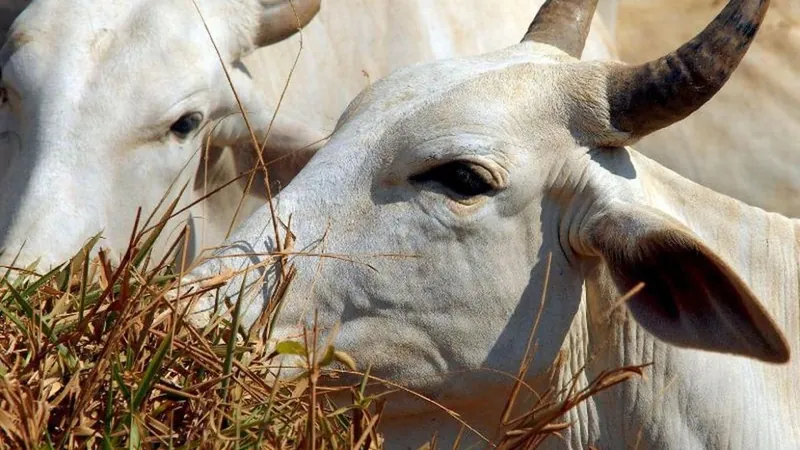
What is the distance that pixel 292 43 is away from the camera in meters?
6.42

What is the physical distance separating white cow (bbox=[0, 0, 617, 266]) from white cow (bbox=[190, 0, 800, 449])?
111 centimetres

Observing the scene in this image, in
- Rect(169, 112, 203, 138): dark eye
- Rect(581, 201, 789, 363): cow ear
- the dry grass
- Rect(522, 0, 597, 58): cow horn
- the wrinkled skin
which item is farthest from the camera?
the wrinkled skin

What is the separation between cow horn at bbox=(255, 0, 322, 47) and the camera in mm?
5832

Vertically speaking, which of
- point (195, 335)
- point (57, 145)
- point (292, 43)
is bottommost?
point (292, 43)

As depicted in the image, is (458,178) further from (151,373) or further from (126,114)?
(126,114)

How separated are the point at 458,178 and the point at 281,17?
2.39 metres

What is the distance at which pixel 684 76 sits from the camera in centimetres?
359

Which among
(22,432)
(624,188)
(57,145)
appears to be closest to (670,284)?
(624,188)

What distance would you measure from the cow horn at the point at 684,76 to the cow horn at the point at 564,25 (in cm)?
63

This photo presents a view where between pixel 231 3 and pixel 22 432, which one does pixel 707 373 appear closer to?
pixel 22 432

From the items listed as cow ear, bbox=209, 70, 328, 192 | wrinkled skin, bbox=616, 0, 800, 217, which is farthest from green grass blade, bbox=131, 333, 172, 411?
wrinkled skin, bbox=616, 0, 800, 217

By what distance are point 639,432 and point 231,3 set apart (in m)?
2.84

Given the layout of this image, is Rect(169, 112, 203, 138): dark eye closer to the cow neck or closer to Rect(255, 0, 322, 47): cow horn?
Rect(255, 0, 322, 47): cow horn

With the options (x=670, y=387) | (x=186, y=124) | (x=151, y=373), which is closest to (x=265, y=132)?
(x=186, y=124)
